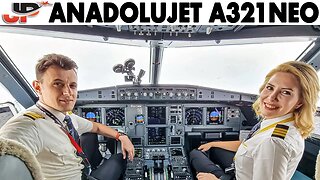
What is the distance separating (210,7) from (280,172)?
112cm

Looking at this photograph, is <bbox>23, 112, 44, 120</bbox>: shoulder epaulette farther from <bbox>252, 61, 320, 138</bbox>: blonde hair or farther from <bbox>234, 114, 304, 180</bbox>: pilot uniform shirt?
<bbox>252, 61, 320, 138</bbox>: blonde hair

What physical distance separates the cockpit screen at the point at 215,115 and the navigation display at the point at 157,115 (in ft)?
1.88

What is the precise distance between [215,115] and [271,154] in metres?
2.43

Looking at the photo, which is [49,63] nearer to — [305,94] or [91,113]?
[305,94]

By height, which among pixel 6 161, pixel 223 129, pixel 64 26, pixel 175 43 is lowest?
pixel 223 129

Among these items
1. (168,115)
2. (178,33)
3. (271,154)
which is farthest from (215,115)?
(271,154)

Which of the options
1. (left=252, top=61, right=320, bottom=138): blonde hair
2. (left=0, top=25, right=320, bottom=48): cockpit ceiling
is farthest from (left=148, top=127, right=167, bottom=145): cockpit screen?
(left=252, top=61, right=320, bottom=138): blonde hair

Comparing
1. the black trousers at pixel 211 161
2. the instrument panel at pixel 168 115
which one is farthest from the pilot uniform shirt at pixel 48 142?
the instrument panel at pixel 168 115

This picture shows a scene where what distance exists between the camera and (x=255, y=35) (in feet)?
8.03

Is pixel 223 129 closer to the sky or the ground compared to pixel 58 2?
closer to the ground

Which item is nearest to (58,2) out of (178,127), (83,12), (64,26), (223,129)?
(83,12)

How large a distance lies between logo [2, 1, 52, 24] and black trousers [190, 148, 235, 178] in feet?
5.59

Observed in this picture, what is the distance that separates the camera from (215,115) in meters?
3.61

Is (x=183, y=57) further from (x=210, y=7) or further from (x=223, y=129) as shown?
(x=210, y=7)
